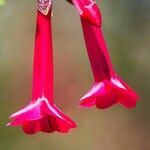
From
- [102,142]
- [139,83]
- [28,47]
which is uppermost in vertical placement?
[28,47]

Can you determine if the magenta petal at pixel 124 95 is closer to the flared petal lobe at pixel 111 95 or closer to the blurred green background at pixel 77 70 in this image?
the flared petal lobe at pixel 111 95

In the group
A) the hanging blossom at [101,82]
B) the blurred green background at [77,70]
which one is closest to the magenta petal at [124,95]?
the hanging blossom at [101,82]

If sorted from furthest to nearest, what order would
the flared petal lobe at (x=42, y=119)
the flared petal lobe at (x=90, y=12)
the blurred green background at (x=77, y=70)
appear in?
the blurred green background at (x=77, y=70), the flared petal lobe at (x=42, y=119), the flared petal lobe at (x=90, y=12)

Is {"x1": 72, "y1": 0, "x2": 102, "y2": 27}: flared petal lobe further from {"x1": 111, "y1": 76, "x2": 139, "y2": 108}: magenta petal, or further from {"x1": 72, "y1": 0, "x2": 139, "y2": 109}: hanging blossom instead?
{"x1": 111, "y1": 76, "x2": 139, "y2": 108}: magenta petal

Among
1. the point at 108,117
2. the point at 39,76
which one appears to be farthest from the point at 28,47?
the point at 39,76

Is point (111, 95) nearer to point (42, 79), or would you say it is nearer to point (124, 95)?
point (124, 95)

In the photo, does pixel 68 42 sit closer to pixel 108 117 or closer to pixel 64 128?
pixel 108 117

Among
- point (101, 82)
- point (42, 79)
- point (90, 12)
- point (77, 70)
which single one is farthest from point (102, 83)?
point (77, 70)

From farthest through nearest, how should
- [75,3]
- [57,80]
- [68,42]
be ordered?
[68,42] → [57,80] → [75,3]
